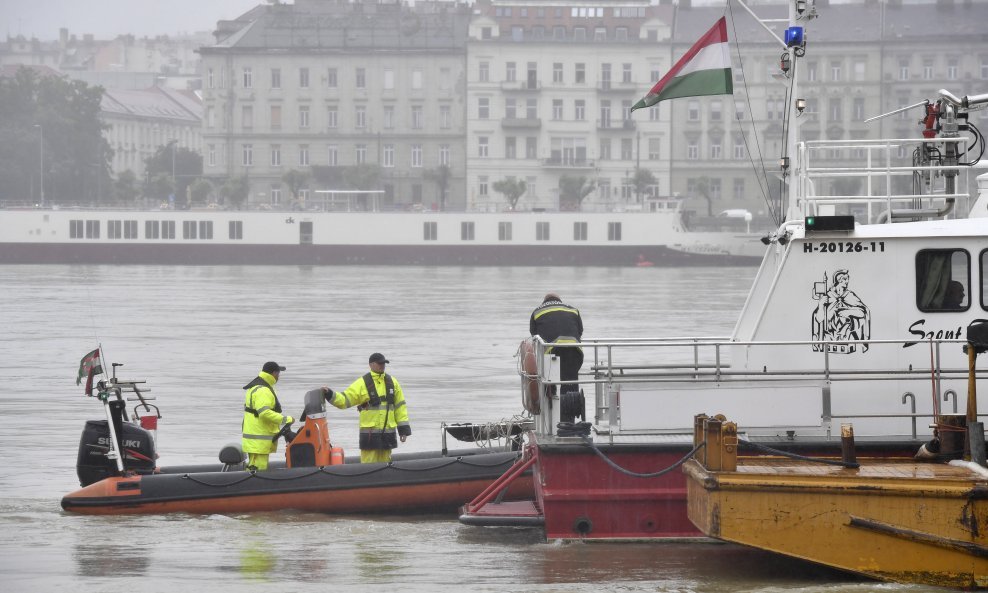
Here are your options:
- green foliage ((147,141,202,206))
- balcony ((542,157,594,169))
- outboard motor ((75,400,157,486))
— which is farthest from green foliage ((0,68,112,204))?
outboard motor ((75,400,157,486))

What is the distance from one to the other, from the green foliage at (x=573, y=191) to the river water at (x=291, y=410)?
1681 inches

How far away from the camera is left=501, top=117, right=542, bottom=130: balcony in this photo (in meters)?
112

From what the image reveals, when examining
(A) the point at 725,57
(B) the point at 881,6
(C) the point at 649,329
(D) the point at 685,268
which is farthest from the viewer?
(B) the point at 881,6

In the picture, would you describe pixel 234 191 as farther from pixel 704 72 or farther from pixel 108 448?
pixel 704 72

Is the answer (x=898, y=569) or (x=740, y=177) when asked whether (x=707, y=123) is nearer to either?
(x=740, y=177)

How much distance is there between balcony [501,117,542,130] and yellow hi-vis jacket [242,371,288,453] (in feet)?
323

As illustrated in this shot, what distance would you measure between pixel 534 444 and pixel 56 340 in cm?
2540

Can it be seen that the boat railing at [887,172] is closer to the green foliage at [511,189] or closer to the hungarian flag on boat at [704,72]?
the hungarian flag on boat at [704,72]

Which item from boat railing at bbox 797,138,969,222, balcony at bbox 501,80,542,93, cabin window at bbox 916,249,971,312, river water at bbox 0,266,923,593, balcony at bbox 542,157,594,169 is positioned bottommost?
river water at bbox 0,266,923,593

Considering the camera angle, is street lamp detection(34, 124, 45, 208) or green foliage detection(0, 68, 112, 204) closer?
street lamp detection(34, 124, 45, 208)

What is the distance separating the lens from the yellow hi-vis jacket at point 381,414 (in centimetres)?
1430

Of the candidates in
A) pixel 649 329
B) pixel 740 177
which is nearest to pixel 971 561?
pixel 649 329

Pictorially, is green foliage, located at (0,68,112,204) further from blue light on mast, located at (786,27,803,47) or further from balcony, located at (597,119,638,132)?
blue light on mast, located at (786,27,803,47)

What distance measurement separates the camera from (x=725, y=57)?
13.5 meters
